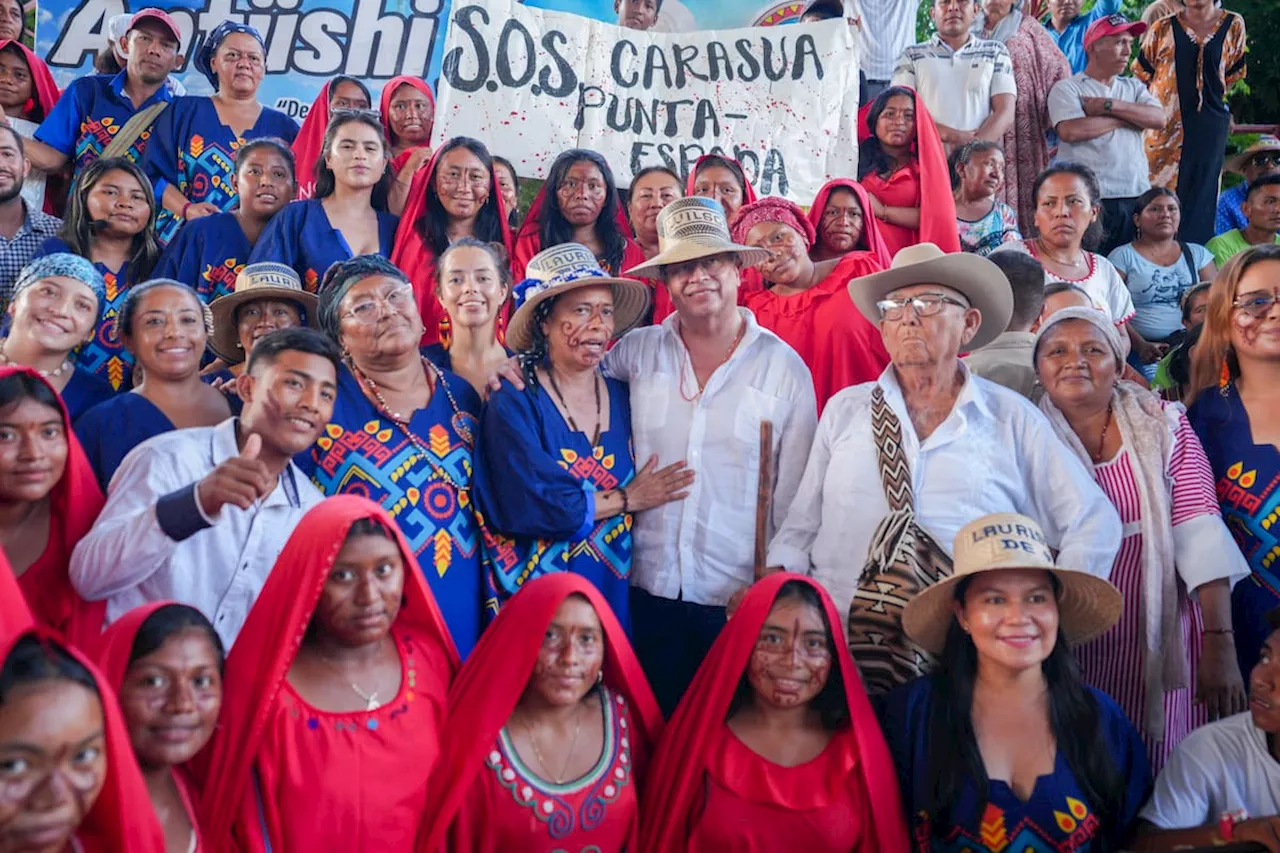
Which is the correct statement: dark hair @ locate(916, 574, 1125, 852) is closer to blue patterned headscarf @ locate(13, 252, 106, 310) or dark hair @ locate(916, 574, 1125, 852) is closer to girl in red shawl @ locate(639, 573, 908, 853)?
girl in red shawl @ locate(639, 573, 908, 853)

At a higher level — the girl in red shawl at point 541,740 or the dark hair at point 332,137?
the dark hair at point 332,137

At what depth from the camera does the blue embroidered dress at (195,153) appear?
19.3 ft

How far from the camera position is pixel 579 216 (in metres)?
5.17

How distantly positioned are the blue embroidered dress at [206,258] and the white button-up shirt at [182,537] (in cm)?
186

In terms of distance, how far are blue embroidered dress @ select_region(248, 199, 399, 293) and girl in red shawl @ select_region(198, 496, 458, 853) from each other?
6.91 feet

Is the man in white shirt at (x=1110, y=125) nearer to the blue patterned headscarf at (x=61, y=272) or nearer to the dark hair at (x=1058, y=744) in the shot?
the dark hair at (x=1058, y=744)

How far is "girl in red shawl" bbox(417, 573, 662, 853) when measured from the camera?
298cm

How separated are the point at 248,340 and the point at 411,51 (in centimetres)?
422

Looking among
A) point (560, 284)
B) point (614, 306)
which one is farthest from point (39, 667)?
point (614, 306)

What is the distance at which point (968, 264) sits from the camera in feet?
12.7

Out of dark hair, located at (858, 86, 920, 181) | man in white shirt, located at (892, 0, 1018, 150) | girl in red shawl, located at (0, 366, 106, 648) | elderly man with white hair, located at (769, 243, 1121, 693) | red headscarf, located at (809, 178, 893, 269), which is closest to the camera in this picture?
girl in red shawl, located at (0, 366, 106, 648)

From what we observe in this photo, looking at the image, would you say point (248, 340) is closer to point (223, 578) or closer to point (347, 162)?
point (347, 162)

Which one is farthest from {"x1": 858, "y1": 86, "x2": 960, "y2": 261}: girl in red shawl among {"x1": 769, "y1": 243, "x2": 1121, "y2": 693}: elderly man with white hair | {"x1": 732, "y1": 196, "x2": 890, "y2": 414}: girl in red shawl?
{"x1": 769, "y1": 243, "x2": 1121, "y2": 693}: elderly man with white hair

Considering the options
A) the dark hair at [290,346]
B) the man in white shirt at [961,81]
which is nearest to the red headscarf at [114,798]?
the dark hair at [290,346]
